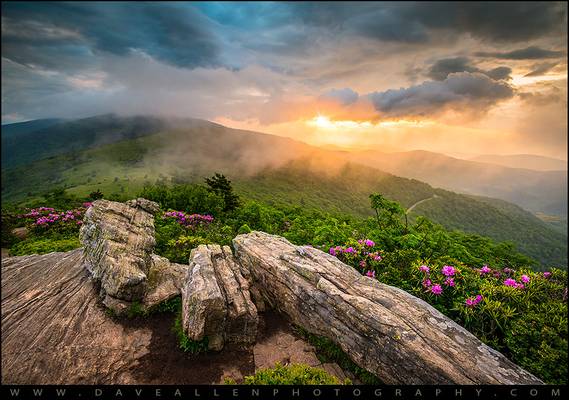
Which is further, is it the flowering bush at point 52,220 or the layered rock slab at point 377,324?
the flowering bush at point 52,220

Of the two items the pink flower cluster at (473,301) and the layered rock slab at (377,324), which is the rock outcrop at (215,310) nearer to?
the layered rock slab at (377,324)

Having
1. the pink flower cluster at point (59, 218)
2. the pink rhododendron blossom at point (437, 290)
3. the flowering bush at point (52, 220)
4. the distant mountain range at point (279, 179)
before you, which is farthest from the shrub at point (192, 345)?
the distant mountain range at point (279, 179)

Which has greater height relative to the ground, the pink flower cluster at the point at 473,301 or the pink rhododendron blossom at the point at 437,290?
the pink flower cluster at the point at 473,301

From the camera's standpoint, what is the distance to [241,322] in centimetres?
892

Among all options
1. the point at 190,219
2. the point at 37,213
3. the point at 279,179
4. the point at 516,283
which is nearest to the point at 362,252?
the point at 516,283

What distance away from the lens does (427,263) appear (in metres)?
9.87

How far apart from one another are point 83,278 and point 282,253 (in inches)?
326

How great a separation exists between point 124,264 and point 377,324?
29.7ft

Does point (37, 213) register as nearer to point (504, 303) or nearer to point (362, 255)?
point (362, 255)

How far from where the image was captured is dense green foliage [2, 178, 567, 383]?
7316 mm

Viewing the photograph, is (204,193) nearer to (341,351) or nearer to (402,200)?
(341,351)

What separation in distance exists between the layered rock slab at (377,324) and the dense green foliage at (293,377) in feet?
5.28

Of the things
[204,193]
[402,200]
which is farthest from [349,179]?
[204,193]

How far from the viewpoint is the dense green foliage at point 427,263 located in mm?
7316
